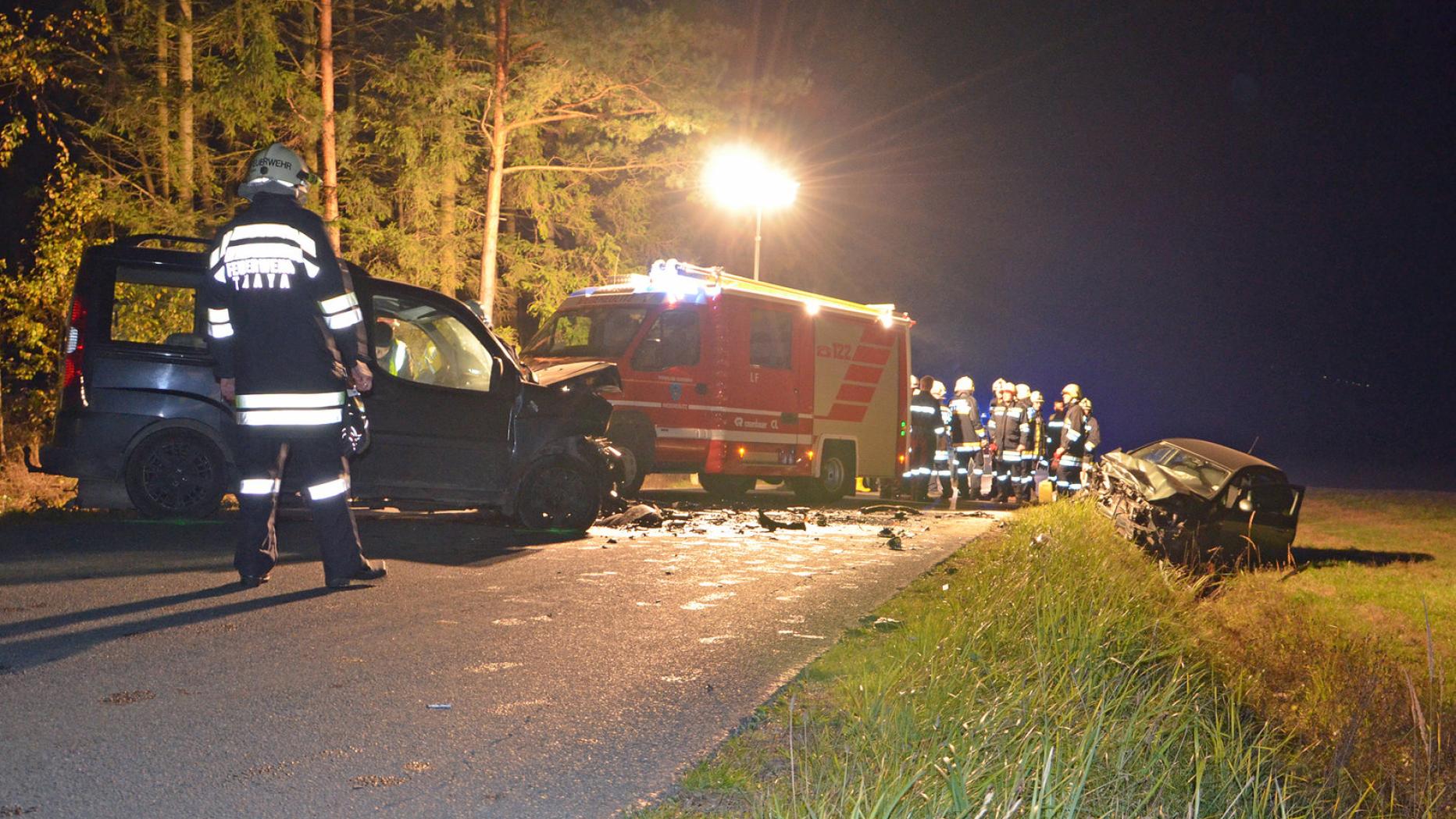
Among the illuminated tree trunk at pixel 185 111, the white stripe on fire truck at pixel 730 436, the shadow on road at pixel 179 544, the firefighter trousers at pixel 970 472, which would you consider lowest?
the shadow on road at pixel 179 544

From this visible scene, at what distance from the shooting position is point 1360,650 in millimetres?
9797

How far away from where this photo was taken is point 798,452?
16719mm

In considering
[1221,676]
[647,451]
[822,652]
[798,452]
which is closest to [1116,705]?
[822,652]

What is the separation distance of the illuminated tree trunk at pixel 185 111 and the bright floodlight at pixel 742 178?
919 cm

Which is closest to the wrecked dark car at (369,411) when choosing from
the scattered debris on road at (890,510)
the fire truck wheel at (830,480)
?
the scattered debris on road at (890,510)

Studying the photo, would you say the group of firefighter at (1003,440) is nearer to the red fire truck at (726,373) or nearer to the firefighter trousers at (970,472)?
the firefighter trousers at (970,472)

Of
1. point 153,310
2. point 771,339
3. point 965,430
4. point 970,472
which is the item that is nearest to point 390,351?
point 153,310

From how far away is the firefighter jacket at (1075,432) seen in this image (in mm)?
18828

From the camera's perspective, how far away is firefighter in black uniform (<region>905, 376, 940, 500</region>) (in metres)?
19.6

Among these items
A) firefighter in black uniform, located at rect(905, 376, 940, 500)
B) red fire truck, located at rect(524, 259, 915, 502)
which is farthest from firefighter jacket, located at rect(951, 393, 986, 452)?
red fire truck, located at rect(524, 259, 915, 502)

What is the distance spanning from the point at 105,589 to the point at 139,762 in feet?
9.18

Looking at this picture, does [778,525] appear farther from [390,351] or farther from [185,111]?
[185,111]

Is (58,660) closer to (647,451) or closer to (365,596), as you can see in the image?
(365,596)

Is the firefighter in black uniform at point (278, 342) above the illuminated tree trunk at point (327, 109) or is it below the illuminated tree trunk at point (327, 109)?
below
